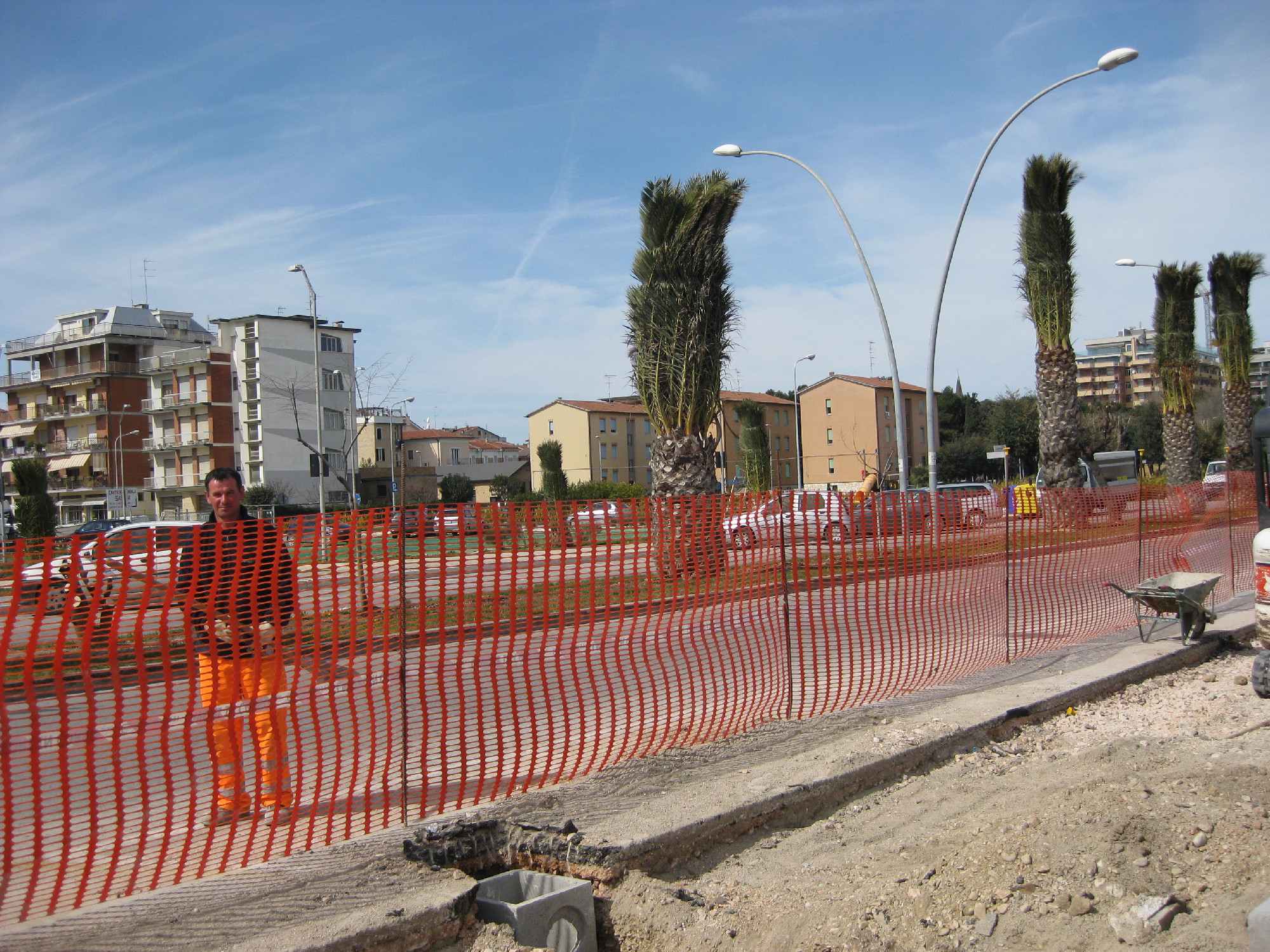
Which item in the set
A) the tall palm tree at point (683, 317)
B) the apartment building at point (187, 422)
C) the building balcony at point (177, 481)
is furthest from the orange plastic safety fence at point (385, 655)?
the building balcony at point (177, 481)

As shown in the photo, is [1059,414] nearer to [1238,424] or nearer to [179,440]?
[1238,424]

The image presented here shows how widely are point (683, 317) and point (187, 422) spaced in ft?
214

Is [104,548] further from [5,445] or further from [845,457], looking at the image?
[5,445]

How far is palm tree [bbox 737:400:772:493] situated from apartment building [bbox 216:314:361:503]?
28.1 metres

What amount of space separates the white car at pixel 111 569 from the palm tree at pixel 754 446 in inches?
1832

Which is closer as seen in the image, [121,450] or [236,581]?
[236,581]

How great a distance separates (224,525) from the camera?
15.4 ft

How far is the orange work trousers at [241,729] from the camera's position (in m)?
4.37

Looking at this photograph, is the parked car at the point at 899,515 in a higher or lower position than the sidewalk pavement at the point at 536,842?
higher

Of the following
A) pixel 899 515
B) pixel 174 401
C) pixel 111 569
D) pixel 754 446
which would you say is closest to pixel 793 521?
pixel 899 515

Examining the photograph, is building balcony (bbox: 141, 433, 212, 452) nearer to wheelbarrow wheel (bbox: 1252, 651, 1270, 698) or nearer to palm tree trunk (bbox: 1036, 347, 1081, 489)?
palm tree trunk (bbox: 1036, 347, 1081, 489)

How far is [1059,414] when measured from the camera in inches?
845

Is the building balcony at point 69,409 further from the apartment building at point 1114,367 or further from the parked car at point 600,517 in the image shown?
the apartment building at point 1114,367

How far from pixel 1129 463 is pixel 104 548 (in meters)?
44.9
